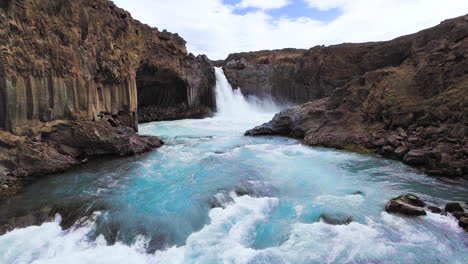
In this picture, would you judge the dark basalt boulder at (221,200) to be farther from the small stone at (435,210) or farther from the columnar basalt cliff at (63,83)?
the columnar basalt cliff at (63,83)

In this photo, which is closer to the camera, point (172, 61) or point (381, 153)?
point (381, 153)

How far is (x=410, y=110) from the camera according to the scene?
504 inches

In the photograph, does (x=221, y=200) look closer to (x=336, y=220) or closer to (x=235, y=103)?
(x=336, y=220)

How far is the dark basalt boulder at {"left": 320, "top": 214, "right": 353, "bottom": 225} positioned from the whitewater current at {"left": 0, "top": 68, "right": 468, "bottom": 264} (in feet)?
0.23

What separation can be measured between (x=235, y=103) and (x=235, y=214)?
2494 cm

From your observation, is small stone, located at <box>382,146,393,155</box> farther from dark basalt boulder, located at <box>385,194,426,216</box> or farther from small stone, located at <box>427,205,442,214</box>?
small stone, located at <box>427,205,442,214</box>

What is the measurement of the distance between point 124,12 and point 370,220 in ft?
54.9

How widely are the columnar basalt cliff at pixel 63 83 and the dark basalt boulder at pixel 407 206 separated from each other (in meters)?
9.96

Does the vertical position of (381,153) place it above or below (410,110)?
below

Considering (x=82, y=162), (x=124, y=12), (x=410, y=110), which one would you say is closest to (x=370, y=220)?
(x=410, y=110)

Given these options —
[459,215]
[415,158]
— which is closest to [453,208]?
[459,215]

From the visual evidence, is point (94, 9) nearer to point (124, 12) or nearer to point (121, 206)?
point (124, 12)

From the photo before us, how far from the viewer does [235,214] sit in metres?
7.18

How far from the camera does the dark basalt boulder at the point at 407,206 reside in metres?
6.83
